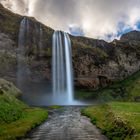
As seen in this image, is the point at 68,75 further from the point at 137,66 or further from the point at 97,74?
the point at 137,66

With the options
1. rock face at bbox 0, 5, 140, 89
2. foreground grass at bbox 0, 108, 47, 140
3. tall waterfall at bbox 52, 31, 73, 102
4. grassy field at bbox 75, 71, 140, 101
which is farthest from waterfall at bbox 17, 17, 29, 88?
foreground grass at bbox 0, 108, 47, 140

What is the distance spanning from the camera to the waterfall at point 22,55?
120 metres

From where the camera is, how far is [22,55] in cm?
11962

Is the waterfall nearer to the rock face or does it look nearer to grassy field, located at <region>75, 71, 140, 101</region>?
the rock face

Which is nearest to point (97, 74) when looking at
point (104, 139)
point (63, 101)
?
point (63, 101)

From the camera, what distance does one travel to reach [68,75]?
118m

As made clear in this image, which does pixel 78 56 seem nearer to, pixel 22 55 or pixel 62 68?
pixel 62 68

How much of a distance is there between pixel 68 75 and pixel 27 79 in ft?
54.0

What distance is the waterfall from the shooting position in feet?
393

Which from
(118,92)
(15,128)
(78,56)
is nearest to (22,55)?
(78,56)

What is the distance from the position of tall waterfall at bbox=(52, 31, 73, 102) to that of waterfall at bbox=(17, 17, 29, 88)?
35.7 ft

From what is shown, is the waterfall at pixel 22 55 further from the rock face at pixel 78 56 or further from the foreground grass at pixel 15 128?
the foreground grass at pixel 15 128

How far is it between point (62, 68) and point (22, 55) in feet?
52.2

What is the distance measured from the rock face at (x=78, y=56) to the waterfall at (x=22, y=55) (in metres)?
1.21
